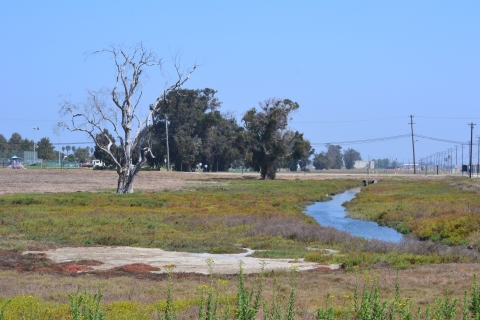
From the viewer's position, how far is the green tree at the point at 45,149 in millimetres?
154587

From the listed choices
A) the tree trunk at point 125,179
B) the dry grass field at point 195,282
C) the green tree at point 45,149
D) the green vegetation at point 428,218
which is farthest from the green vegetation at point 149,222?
the green tree at point 45,149

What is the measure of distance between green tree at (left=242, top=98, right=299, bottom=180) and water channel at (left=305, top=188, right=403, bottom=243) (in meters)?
37.9

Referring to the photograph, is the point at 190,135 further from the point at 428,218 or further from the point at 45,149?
the point at 428,218

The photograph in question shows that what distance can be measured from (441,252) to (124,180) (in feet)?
119

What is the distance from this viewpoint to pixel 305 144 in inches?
3767

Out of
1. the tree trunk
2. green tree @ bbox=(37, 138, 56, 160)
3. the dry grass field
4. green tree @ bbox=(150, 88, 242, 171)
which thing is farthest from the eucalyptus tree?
the dry grass field

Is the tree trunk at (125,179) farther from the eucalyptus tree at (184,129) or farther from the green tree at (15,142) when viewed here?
the green tree at (15,142)

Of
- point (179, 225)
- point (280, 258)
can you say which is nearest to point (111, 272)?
point (280, 258)

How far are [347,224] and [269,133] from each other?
55.4 metres

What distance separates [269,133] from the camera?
9625cm

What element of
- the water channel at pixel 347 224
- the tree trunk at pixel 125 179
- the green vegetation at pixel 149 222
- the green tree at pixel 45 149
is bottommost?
the water channel at pixel 347 224

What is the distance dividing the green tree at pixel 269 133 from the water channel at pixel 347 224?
37.9 m

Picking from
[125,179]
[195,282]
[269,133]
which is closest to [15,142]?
[269,133]

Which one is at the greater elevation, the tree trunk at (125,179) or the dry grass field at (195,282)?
the tree trunk at (125,179)
